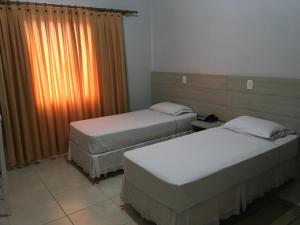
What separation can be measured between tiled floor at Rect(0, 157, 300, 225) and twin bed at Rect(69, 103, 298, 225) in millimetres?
133

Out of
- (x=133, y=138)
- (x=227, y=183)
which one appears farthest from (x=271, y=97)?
(x=133, y=138)

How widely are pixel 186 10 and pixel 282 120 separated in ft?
6.53

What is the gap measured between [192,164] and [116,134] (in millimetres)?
1197

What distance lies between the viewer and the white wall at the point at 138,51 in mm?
4029

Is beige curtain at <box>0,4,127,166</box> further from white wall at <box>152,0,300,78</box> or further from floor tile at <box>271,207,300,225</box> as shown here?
floor tile at <box>271,207,300,225</box>

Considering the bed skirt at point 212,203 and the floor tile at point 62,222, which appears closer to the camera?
the bed skirt at point 212,203

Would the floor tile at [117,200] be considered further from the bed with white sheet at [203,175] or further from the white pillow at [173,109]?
the white pillow at [173,109]

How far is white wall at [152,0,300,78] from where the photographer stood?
265cm

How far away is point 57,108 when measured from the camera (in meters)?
3.50

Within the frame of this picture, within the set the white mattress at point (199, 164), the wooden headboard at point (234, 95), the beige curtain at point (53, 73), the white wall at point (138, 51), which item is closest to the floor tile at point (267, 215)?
the white mattress at point (199, 164)

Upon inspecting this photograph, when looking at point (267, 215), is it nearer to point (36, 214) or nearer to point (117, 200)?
point (117, 200)

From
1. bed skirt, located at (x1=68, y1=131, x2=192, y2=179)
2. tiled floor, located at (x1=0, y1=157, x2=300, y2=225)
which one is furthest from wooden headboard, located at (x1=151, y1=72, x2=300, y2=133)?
bed skirt, located at (x1=68, y1=131, x2=192, y2=179)

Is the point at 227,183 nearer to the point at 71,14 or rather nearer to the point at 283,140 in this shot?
the point at 283,140

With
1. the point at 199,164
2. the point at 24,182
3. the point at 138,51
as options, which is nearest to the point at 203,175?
the point at 199,164
